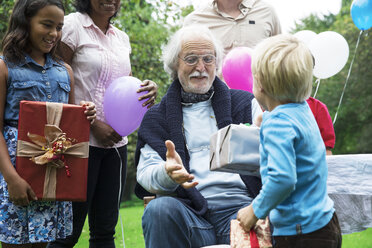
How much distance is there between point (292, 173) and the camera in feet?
6.62

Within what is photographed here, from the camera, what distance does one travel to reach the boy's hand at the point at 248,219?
86.4 inches

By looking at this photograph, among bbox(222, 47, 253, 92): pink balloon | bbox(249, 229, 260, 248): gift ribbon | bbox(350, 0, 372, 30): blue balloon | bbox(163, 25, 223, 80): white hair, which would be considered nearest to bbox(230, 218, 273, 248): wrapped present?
bbox(249, 229, 260, 248): gift ribbon

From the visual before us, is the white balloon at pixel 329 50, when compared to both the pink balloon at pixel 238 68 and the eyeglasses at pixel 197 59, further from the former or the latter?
the eyeglasses at pixel 197 59

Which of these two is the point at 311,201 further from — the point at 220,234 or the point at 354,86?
the point at 354,86

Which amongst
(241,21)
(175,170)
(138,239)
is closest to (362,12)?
(241,21)

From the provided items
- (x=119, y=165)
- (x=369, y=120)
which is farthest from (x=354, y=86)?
(x=119, y=165)

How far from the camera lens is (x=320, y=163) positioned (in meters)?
2.16

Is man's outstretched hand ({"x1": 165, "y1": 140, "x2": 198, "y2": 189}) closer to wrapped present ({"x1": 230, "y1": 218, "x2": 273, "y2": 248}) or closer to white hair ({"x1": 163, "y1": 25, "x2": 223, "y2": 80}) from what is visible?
wrapped present ({"x1": 230, "y1": 218, "x2": 273, "y2": 248})

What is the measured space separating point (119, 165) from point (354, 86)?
17695 mm

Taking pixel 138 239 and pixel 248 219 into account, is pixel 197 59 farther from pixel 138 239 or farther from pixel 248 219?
pixel 138 239

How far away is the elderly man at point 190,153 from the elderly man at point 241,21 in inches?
41.0

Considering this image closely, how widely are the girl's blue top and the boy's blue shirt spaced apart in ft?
4.66

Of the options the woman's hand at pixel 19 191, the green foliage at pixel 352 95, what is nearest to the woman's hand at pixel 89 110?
the woman's hand at pixel 19 191

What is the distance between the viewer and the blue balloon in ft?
16.2
